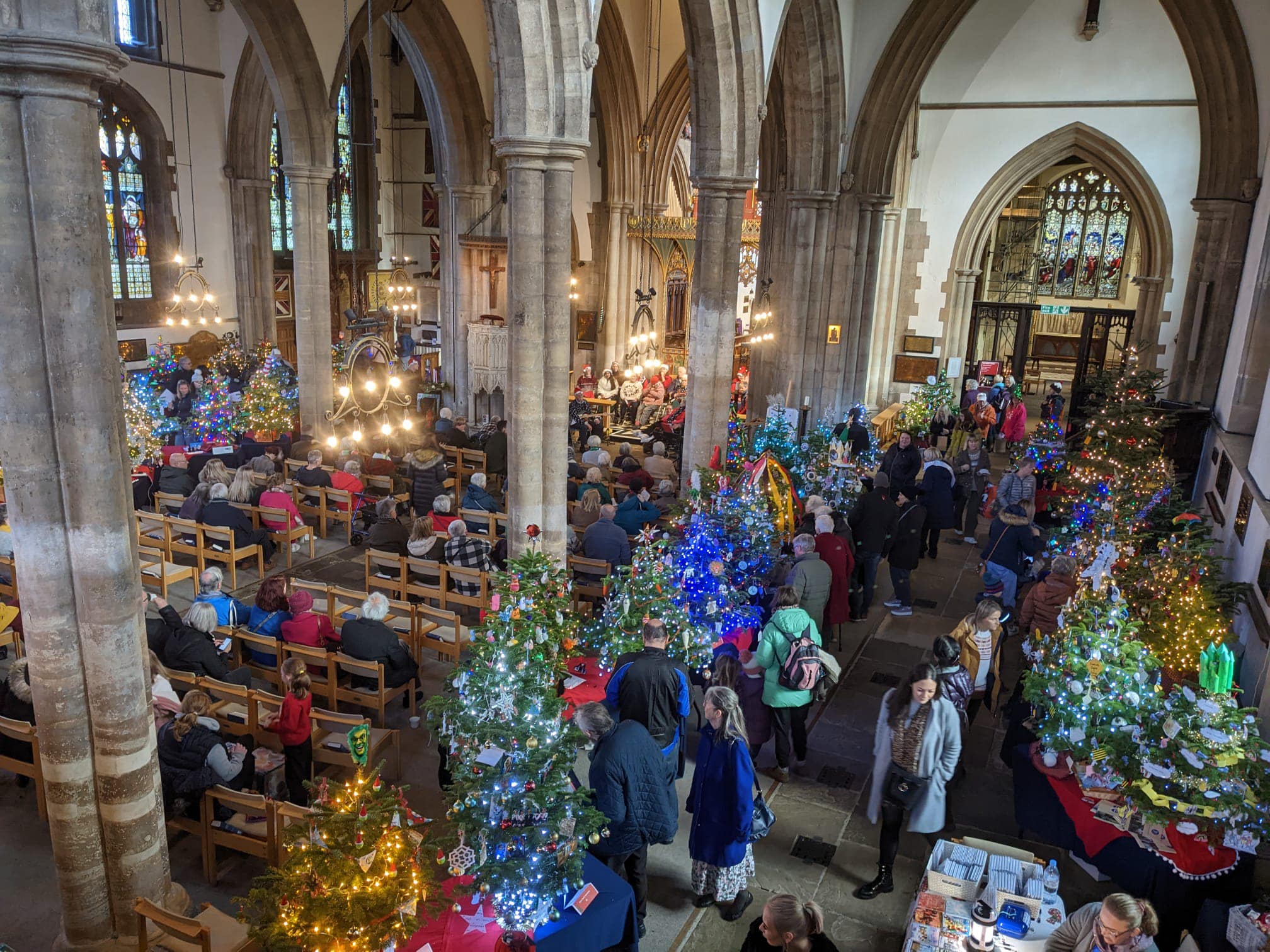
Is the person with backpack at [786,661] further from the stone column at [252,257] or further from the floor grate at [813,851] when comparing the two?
the stone column at [252,257]

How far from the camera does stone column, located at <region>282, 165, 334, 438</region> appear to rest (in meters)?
14.1

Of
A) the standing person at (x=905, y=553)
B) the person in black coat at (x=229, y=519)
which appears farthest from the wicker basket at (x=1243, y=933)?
the person in black coat at (x=229, y=519)

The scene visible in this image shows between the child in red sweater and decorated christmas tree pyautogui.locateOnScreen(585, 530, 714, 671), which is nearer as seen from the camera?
the child in red sweater

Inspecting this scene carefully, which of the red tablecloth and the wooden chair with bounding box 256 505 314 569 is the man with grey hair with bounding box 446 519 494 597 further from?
the red tablecloth

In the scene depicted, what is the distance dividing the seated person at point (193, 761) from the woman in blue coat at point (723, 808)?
2696mm

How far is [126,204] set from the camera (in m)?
18.8

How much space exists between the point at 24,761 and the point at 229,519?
→ 4.21 metres

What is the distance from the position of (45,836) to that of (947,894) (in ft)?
17.8

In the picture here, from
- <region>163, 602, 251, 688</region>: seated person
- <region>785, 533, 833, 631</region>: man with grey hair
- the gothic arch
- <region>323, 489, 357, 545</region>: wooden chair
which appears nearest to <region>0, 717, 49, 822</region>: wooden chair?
<region>163, 602, 251, 688</region>: seated person

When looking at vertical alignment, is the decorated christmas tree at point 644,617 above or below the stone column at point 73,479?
below

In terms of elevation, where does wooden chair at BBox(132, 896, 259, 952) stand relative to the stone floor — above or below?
above

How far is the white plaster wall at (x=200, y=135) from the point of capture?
59.6ft

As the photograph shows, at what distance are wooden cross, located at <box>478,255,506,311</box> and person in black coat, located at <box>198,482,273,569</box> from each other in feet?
28.5

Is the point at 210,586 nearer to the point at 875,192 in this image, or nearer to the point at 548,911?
the point at 548,911
